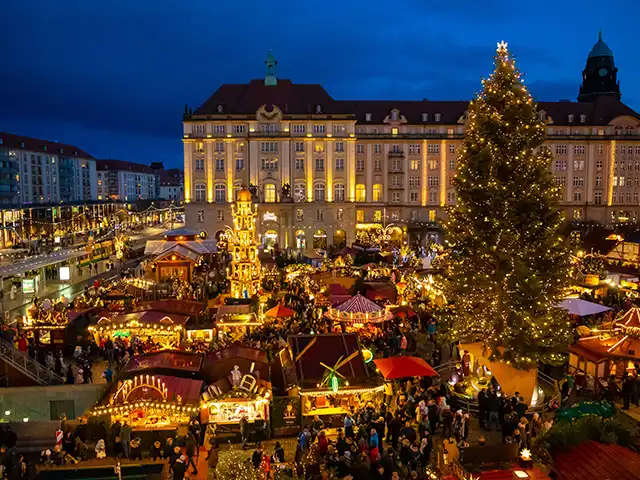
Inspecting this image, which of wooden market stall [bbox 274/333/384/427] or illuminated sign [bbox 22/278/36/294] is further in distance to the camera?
illuminated sign [bbox 22/278/36/294]

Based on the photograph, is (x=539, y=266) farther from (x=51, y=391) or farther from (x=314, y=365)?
(x=51, y=391)

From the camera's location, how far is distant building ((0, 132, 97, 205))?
271ft

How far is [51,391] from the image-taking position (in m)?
16.8

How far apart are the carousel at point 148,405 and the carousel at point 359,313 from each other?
8.54 m

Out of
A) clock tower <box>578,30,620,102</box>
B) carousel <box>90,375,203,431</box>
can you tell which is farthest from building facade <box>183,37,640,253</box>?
carousel <box>90,375,203,431</box>

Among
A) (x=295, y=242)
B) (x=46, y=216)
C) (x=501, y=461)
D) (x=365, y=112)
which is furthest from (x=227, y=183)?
(x=501, y=461)

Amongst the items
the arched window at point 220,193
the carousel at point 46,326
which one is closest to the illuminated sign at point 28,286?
the carousel at point 46,326

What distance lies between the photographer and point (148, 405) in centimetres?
1395

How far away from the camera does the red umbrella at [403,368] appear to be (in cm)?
1581

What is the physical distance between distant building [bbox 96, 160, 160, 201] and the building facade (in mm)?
89017

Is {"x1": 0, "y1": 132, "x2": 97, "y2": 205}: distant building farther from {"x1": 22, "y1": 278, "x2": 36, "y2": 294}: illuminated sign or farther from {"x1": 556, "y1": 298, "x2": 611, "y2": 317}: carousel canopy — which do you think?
{"x1": 556, "y1": 298, "x2": 611, "y2": 317}: carousel canopy

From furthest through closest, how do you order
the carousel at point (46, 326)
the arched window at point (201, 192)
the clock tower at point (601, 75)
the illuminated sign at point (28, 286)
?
the clock tower at point (601, 75) → the arched window at point (201, 192) → the illuminated sign at point (28, 286) → the carousel at point (46, 326)

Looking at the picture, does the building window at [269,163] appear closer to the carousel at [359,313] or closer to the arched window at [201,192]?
the arched window at [201,192]

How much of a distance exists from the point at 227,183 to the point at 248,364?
42.1m
